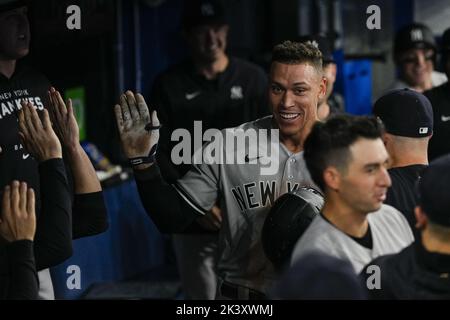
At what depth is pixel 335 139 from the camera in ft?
10.8

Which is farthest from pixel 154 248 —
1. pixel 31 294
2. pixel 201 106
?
pixel 31 294

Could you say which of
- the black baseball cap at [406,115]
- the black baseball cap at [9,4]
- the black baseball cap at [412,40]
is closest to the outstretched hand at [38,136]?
the black baseball cap at [9,4]

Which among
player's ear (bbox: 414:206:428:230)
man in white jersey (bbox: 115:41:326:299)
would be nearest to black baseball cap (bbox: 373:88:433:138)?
man in white jersey (bbox: 115:41:326:299)

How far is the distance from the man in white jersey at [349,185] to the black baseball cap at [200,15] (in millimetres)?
2368

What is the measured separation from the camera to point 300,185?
13.1ft

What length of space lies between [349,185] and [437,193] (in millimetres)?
322

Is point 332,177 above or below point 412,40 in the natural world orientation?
below

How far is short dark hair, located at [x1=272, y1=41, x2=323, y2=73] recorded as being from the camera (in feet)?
12.9

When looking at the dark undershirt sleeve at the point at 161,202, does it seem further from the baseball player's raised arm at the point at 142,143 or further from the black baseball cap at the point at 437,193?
the black baseball cap at the point at 437,193

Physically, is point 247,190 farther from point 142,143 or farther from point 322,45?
point 322,45

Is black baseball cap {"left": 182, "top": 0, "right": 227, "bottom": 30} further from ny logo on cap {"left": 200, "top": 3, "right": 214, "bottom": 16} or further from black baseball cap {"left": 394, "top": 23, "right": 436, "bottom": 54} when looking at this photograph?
black baseball cap {"left": 394, "top": 23, "right": 436, "bottom": 54}

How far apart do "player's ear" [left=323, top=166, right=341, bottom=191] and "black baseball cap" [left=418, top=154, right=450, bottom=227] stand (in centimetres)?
28

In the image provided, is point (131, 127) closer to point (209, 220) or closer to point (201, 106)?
point (209, 220)

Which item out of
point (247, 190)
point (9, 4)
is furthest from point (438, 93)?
point (9, 4)
